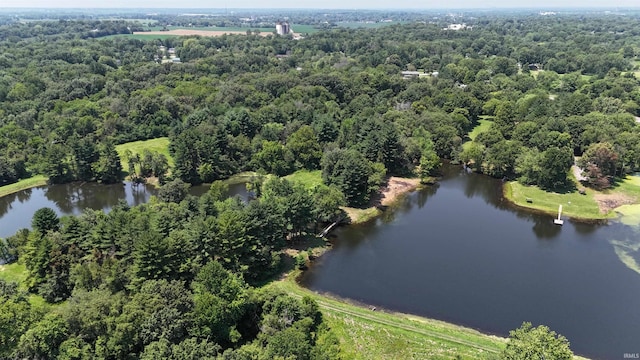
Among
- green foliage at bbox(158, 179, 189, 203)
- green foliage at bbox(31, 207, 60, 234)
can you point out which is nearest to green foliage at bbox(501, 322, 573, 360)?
green foliage at bbox(158, 179, 189, 203)

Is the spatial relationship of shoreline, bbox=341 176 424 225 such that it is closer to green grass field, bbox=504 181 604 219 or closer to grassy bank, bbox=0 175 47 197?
green grass field, bbox=504 181 604 219

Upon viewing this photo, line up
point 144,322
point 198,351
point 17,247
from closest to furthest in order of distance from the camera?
point 198,351, point 144,322, point 17,247

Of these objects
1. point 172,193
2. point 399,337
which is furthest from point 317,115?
point 399,337

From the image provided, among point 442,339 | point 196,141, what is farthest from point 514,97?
point 442,339

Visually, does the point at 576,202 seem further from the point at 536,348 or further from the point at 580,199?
the point at 536,348

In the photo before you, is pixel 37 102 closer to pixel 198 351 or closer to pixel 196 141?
pixel 196 141

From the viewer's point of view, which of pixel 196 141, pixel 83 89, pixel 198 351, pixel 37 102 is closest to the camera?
pixel 198 351

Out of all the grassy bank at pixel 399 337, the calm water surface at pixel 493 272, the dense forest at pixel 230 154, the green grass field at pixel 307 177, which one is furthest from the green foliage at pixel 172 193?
the grassy bank at pixel 399 337
